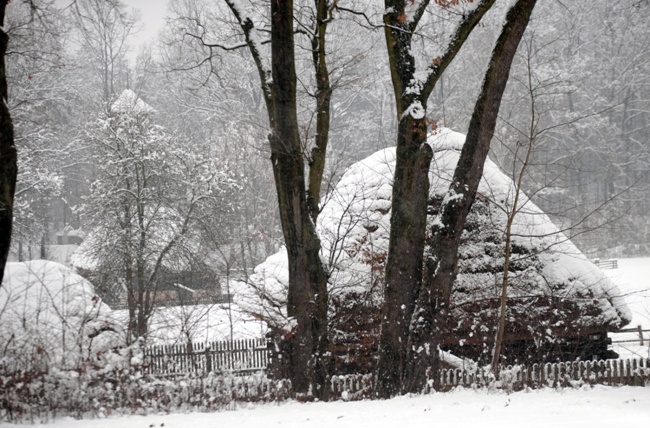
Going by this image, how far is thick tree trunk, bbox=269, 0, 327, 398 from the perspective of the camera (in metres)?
8.34

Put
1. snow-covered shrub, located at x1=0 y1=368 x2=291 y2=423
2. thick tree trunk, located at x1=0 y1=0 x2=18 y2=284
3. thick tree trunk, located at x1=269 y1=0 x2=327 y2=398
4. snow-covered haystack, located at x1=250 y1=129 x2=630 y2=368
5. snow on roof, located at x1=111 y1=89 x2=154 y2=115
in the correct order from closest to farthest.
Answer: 1. thick tree trunk, located at x1=0 y1=0 x2=18 y2=284
2. snow-covered shrub, located at x1=0 y1=368 x2=291 y2=423
3. thick tree trunk, located at x1=269 y1=0 x2=327 y2=398
4. snow-covered haystack, located at x1=250 y1=129 x2=630 y2=368
5. snow on roof, located at x1=111 y1=89 x2=154 y2=115

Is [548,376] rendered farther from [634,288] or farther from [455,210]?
[634,288]

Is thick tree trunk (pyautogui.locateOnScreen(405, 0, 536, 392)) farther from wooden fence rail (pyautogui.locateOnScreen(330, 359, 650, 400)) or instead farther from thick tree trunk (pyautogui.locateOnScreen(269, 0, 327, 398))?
thick tree trunk (pyautogui.locateOnScreen(269, 0, 327, 398))

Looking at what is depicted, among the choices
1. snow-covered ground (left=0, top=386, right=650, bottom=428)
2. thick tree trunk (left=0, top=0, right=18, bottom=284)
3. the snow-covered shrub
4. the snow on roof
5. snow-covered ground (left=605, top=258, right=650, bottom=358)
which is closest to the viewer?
snow-covered ground (left=0, top=386, right=650, bottom=428)

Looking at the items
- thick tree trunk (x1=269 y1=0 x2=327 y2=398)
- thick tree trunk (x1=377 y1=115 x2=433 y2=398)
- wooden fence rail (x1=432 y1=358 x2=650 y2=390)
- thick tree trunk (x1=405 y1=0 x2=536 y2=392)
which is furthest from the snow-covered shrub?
wooden fence rail (x1=432 y1=358 x2=650 y2=390)

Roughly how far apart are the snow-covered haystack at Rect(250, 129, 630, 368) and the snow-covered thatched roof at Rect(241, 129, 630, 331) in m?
0.02

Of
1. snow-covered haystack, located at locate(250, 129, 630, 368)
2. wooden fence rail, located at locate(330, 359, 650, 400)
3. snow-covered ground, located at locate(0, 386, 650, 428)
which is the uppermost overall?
snow-covered haystack, located at locate(250, 129, 630, 368)

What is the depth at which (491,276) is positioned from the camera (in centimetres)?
1214

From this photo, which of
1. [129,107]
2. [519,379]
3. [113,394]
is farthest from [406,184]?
[129,107]

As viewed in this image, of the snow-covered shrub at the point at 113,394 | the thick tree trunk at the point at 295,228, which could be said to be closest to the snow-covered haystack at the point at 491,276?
the thick tree trunk at the point at 295,228

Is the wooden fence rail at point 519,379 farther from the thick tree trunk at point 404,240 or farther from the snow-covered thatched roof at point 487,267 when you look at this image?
the snow-covered thatched roof at point 487,267

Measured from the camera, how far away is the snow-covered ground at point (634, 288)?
2083 centimetres

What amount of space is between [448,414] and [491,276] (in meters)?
6.61

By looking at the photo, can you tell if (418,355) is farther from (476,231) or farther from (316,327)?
(476,231)
